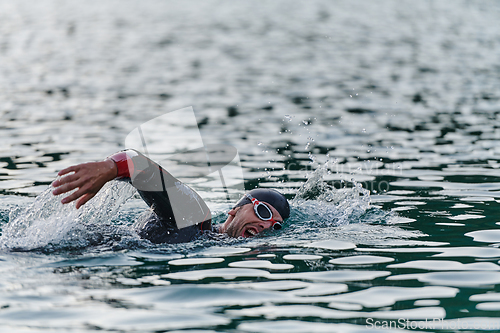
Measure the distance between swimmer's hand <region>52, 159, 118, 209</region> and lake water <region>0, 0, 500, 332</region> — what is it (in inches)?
28.0

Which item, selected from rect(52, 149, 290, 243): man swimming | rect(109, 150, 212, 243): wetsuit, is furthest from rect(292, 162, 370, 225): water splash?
rect(109, 150, 212, 243): wetsuit

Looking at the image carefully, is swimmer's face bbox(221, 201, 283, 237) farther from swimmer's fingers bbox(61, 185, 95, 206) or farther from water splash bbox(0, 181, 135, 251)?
swimmer's fingers bbox(61, 185, 95, 206)

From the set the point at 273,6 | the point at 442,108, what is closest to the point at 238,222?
the point at 442,108

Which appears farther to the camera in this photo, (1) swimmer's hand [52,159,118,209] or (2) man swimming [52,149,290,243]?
(2) man swimming [52,149,290,243]

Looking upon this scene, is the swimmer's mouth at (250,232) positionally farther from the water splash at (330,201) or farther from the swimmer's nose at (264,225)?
the water splash at (330,201)

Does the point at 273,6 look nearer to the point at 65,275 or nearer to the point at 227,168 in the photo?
the point at 227,168

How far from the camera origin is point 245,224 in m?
6.69

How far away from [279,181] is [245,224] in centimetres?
332

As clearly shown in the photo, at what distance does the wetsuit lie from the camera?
5844 mm

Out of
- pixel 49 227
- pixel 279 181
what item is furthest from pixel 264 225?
pixel 279 181

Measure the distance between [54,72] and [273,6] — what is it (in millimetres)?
27401

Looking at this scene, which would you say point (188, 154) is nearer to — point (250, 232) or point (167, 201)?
point (250, 232)

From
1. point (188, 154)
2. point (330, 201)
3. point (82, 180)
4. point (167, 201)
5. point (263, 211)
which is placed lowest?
point (330, 201)

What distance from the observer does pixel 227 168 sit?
11211mm
